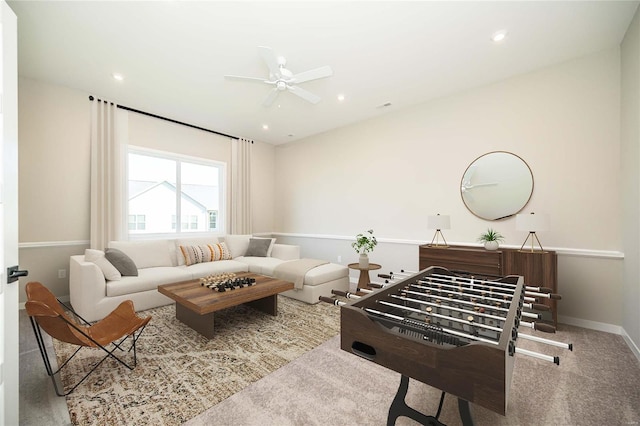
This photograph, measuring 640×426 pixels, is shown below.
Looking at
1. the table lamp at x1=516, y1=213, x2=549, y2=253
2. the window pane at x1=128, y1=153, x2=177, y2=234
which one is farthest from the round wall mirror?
the window pane at x1=128, y1=153, x2=177, y2=234

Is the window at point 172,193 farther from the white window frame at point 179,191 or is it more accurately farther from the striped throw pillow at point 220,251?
the striped throw pillow at point 220,251

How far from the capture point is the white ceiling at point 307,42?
2199 mm

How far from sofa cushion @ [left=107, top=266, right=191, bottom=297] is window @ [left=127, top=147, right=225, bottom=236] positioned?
3.53 feet

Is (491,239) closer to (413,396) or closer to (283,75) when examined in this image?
(413,396)

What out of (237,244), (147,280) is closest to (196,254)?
(237,244)

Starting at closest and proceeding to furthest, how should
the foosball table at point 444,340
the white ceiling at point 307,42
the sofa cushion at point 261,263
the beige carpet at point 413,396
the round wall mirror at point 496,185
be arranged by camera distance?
the foosball table at point 444,340, the beige carpet at point 413,396, the white ceiling at point 307,42, the round wall mirror at point 496,185, the sofa cushion at point 261,263

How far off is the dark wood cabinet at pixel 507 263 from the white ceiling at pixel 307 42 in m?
2.11

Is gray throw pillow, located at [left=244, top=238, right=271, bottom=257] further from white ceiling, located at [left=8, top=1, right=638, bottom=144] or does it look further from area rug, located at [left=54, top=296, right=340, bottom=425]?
white ceiling, located at [left=8, top=1, right=638, bottom=144]

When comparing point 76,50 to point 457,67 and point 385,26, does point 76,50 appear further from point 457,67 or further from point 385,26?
point 457,67

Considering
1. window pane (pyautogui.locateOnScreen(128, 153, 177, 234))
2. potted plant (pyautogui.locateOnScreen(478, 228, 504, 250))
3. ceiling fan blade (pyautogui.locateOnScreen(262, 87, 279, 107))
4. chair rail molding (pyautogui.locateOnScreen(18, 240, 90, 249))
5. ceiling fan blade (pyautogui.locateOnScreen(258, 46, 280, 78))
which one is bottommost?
chair rail molding (pyautogui.locateOnScreen(18, 240, 90, 249))

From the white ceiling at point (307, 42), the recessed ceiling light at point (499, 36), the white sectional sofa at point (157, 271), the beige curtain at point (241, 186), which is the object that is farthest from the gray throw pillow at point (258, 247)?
the recessed ceiling light at point (499, 36)

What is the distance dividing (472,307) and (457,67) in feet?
8.99

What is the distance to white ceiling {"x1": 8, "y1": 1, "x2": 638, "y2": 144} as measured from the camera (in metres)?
2.20

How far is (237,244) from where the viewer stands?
4910mm
